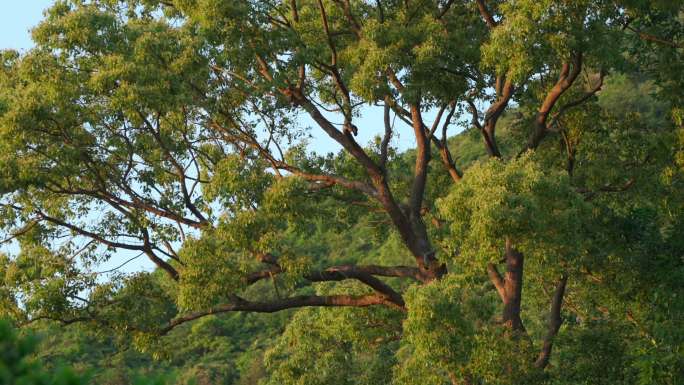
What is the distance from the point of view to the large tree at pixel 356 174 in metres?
13.3

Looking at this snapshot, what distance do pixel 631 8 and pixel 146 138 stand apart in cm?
737

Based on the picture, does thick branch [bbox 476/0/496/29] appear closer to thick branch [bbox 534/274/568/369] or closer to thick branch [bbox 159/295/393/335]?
thick branch [bbox 534/274/568/369]

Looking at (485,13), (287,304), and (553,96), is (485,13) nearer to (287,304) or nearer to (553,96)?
A: (553,96)

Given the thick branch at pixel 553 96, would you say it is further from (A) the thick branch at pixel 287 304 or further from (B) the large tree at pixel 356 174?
(A) the thick branch at pixel 287 304

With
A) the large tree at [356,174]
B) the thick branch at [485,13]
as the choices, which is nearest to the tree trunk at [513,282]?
the large tree at [356,174]

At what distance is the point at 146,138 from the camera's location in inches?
585

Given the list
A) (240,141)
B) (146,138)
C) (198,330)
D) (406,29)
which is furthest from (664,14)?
(198,330)

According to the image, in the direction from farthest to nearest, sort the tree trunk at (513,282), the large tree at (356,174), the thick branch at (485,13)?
the thick branch at (485,13)
the tree trunk at (513,282)
the large tree at (356,174)

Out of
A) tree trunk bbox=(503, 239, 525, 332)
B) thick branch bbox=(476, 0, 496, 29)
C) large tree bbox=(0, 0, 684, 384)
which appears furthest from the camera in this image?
thick branch bbox=(476, 0, 496, 29)

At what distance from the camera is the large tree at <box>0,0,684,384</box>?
13336mm

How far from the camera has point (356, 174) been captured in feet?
57.0

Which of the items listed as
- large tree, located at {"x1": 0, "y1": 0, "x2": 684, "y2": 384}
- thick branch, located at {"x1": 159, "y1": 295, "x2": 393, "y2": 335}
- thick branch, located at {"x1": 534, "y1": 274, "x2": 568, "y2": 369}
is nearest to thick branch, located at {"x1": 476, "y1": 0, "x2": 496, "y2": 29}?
large tree, located at {"x1": 0, "y1": 0, "x2": 684, "y2": 384}

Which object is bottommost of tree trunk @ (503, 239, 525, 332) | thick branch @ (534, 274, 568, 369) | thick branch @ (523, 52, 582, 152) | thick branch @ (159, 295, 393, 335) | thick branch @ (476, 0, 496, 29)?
thick branch @ (534, 274, 568, 369)

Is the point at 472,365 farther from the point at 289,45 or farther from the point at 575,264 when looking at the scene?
the point at 289,45
